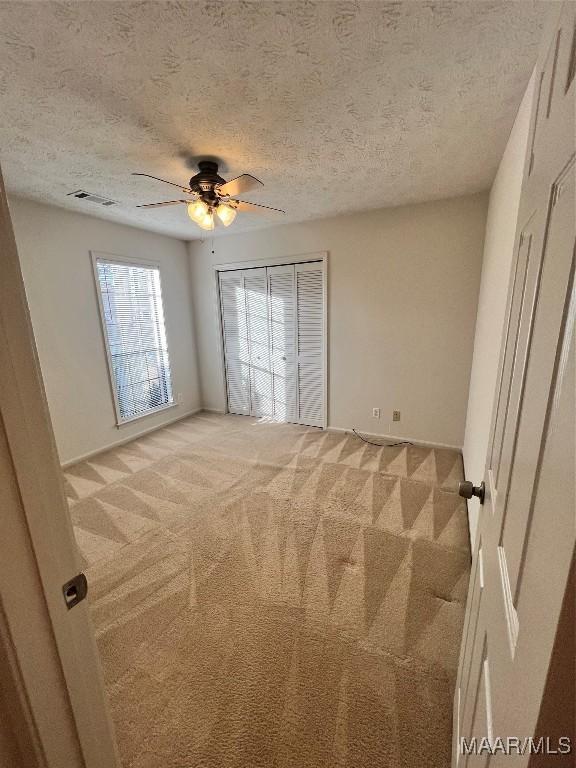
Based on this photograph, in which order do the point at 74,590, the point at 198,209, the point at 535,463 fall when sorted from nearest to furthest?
the point at 535,463 < the point at 74,590 < the point at 198,209

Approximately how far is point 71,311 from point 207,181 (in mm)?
2100

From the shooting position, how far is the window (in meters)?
3.54

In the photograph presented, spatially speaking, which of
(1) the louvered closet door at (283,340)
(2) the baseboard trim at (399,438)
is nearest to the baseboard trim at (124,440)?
(1) the louvered closet door at (283,340)

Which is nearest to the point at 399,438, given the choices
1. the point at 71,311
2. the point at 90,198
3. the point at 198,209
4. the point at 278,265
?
the point at 278,265

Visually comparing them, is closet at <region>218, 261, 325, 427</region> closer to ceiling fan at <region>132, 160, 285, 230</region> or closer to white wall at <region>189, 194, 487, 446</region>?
white wall at <region>189, 194, 487, 446</region>

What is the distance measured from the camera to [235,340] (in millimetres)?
4531

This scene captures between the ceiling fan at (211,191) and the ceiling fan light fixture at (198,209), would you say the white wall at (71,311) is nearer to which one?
the ceiling fan at (211,191)

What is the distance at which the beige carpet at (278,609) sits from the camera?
1.17 metres

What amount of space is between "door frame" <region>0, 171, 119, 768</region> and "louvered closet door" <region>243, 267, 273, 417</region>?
369 cm

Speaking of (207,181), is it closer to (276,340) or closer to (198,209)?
(198,209)

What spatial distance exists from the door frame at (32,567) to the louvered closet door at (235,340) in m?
3.90

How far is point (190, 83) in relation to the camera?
55.3 inches

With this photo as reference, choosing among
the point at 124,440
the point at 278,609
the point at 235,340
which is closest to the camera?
the point at 278,609

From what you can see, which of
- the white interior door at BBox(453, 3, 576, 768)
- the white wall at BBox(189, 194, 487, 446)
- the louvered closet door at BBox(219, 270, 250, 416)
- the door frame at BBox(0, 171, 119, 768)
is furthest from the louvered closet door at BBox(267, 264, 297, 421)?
the door frame at BBox(0, 171, 119, 768)
